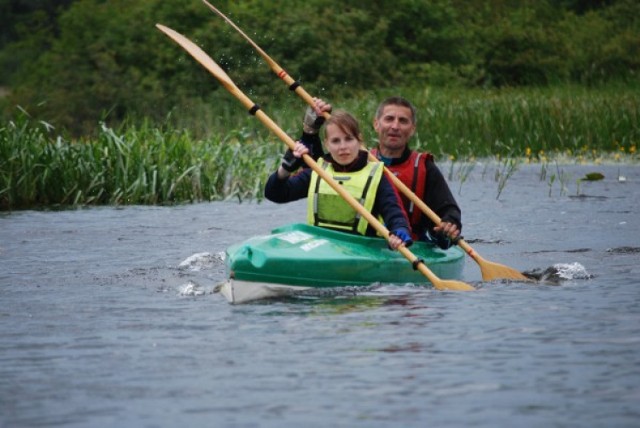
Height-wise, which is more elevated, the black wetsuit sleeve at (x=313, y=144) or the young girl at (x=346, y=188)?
the black wetsuit sleeve at (x=313, y=144)

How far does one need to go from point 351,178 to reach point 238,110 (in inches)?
742

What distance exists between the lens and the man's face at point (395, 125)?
834 centimetres

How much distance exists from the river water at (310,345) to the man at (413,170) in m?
0.40

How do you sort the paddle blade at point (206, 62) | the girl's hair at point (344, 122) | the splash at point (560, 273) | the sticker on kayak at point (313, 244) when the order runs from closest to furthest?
the sticker on kayak at point (313, 244) → the girl's hair at point (344, 122) → the splash at point (560, 273) → the paddle blade at point (206, 62)

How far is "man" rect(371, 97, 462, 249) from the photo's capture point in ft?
27.4

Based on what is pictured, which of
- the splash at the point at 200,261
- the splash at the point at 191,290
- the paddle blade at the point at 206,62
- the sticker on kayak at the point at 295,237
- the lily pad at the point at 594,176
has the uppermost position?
the paddle blade at the point at 206,62

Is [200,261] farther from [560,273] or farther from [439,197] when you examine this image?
[560,273]

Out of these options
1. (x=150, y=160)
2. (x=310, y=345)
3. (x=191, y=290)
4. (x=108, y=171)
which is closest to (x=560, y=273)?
(x=191, y=290)

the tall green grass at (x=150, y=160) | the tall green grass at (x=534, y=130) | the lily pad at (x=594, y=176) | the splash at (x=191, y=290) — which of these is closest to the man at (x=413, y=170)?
the splash at (x=191, y=290)

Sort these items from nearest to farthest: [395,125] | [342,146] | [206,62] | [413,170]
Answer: [342,146] → [395,125] → [413,170] → [206,62]

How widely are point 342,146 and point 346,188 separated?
0.23m

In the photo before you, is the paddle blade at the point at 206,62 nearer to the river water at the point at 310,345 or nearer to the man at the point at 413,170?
the man at the point at 413,170

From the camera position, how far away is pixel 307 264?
7488mm

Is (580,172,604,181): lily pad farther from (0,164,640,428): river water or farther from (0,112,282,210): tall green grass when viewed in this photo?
(0,164,640,428): river water
